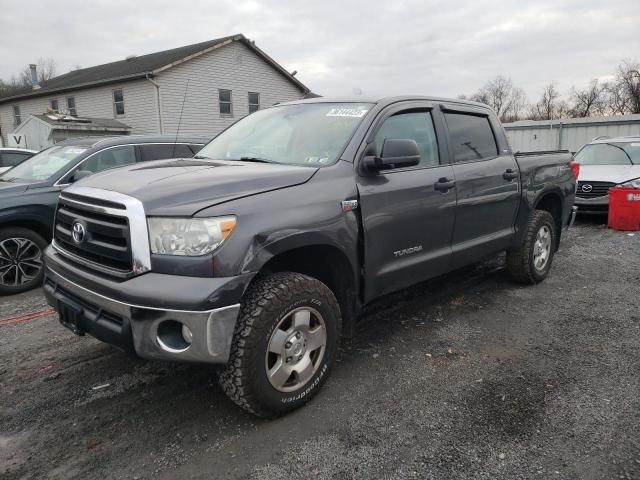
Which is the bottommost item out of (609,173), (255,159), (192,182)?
(609,173)

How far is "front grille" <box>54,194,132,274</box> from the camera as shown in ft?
8.22

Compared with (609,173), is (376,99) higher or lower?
higher

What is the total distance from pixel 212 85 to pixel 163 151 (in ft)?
57.1

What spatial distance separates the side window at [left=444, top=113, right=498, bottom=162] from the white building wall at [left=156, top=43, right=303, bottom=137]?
17639 millimetres

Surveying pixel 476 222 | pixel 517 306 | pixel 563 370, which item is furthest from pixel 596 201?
pixel 563 370

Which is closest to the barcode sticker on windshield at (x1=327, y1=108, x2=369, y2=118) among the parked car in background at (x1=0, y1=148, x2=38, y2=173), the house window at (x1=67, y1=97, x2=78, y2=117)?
the parked car in background at (x1=0, y1=148, x2=38, y2=173)

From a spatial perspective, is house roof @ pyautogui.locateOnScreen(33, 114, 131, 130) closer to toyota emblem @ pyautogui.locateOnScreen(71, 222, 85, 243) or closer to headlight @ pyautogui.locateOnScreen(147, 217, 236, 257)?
toyota emblem @ pyautogui.locateOnScreen(71, 222, 85, 243)

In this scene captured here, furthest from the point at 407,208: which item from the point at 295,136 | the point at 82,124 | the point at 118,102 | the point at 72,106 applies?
the point at 72,106

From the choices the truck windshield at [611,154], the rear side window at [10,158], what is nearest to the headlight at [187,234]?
the rear side window at [10,158]

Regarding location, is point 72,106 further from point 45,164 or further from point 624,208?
point 624,208

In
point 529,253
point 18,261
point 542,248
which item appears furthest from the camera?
point 542,248

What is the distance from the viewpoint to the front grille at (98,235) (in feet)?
8.22

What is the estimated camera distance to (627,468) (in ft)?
7.78

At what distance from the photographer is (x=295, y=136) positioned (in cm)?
354
